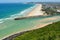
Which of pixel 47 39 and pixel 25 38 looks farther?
pixel 25 38

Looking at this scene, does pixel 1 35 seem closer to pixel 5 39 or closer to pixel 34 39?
pixel 5 39

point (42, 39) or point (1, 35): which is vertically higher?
point (42, 39)

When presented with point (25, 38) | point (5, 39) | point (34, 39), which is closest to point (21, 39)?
point (25, 38)

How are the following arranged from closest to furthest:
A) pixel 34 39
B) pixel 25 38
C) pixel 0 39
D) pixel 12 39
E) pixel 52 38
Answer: pixel 52 38 → pixel 34 39 → pixel 25 38 → pixel 12 39 → pixel 0 39

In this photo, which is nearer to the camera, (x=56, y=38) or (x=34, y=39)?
(x=56, y=38)

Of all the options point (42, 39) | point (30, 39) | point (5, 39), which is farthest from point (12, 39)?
point (42, 39)

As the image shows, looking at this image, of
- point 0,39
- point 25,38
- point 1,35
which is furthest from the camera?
point 1,35

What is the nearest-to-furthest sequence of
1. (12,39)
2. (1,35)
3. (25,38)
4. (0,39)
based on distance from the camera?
(25,38)
(12,39)
(0,39)
(1,35)

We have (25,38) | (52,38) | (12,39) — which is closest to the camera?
(52,38)

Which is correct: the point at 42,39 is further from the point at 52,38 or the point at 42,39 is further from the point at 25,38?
the point at 25,38
